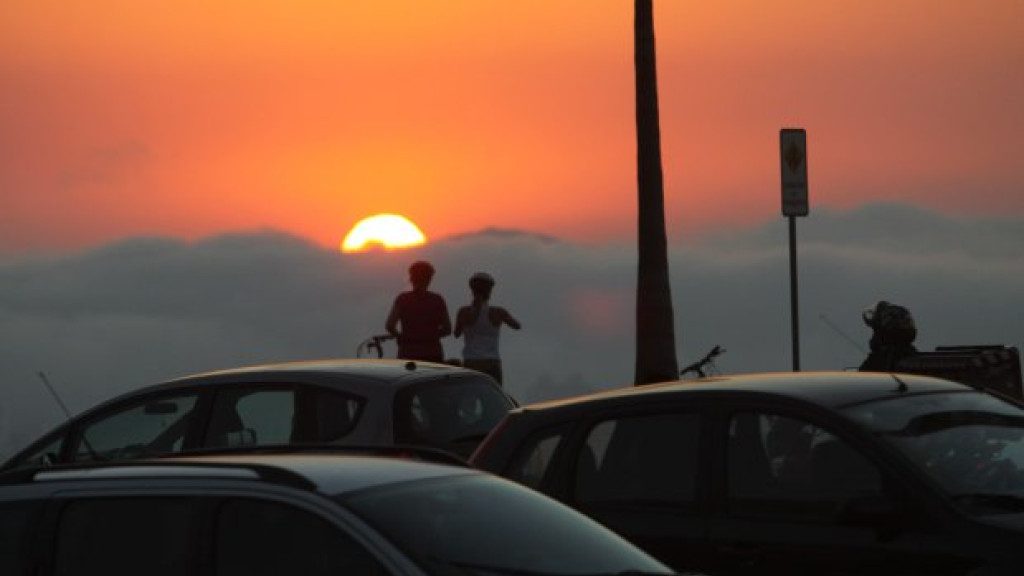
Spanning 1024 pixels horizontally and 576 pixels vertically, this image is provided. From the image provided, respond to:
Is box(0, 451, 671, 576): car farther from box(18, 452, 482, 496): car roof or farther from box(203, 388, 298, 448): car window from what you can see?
box(203, 388, 298, 448): car window

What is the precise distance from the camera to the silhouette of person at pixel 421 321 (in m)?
20.8

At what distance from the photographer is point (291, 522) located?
718 cm

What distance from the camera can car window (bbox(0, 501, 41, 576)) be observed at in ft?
25.0

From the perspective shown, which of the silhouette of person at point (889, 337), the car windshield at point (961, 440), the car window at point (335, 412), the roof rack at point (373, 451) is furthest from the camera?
the silhouette of person at point (889, 337)

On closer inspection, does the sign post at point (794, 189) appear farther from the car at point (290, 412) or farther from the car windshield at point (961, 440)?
the car windshield at point (961, 440)

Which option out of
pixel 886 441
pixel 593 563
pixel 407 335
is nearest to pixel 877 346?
pixel 407 335

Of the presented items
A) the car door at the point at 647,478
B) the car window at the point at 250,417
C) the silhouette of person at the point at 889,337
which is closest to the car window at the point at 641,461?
the car door at the point at 647,478

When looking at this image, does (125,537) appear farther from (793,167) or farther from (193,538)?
(793,167)

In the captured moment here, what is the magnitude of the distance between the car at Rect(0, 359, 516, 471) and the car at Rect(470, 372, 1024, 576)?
12.1 feet

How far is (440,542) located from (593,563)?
58 cm

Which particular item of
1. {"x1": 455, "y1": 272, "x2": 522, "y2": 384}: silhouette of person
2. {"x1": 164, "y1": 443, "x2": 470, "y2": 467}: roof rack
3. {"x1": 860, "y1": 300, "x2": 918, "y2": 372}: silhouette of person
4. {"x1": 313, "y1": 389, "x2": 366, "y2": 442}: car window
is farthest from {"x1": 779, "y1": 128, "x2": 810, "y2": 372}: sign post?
{"x1": 164, "y1": 443, "x2": 470, "y2": 467}: roof rack

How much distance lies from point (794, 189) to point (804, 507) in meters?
12.2

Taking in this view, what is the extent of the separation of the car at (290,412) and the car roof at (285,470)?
20.2ft

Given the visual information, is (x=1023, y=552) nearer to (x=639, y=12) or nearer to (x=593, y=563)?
(x=593, y=563)
